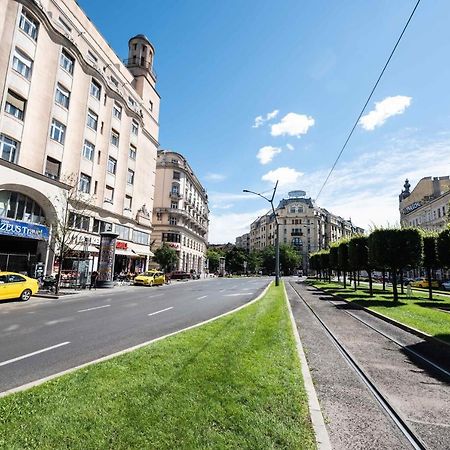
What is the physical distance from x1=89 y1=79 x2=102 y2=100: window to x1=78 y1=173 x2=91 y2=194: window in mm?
8599

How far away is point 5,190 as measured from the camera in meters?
22.9

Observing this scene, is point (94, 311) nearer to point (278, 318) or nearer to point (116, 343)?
point (116, 343)

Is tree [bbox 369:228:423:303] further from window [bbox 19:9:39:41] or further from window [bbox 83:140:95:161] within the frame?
window [bbox 19:9:39:41]

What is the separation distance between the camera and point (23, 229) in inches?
905

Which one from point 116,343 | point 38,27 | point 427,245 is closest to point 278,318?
point 116,343

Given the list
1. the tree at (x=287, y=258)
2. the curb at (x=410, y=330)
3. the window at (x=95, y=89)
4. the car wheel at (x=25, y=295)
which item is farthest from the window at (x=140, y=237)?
the tree at (x=287, y=258)

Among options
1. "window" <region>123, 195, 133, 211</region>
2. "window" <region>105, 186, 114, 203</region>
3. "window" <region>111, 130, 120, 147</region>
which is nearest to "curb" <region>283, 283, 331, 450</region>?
"window" <region>105, 186, 114, 203</region>

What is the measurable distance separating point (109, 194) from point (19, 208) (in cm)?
1284

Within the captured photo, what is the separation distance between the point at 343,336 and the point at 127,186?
3587cm

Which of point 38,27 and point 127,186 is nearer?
point 38,27

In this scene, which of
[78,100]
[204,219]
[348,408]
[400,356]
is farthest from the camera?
[204,219]

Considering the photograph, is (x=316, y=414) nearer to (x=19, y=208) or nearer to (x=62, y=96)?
(x=19, y=208)

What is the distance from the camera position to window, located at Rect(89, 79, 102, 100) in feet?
108

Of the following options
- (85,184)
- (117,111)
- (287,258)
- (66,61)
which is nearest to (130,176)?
(117,111)
